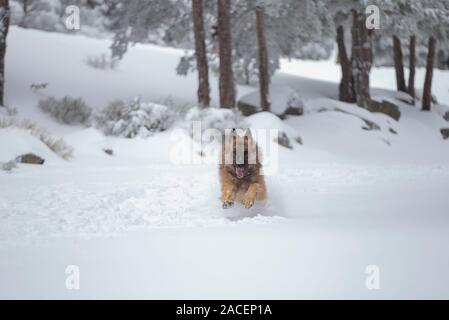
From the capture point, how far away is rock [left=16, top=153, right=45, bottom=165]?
10369mm

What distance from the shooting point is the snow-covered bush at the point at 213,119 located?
583 inches

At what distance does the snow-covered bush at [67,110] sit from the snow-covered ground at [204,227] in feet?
1.88

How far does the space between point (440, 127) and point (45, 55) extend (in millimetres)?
18135

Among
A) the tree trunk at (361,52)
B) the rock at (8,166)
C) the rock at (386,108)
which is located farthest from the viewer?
the rock at (386,108)

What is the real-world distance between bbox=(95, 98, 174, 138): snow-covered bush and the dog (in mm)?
7891

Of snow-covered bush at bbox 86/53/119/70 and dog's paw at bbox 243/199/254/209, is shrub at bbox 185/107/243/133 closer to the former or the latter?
dog's paw at bbox 243/199/254/209

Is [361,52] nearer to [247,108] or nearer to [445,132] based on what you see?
[247,108]

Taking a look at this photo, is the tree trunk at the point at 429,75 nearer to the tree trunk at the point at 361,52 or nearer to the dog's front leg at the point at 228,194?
the tree trunk at the point at 361,52

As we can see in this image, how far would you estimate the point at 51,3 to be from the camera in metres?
26.3

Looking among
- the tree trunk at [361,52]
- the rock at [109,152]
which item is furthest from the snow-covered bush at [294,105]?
the rock at [109,152]

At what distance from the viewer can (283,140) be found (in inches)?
596

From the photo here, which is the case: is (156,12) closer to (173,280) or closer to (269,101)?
(269,101)

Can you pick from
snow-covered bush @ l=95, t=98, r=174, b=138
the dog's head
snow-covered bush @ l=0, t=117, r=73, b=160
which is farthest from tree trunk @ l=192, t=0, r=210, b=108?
the dog's head

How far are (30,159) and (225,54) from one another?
24.3 feet
